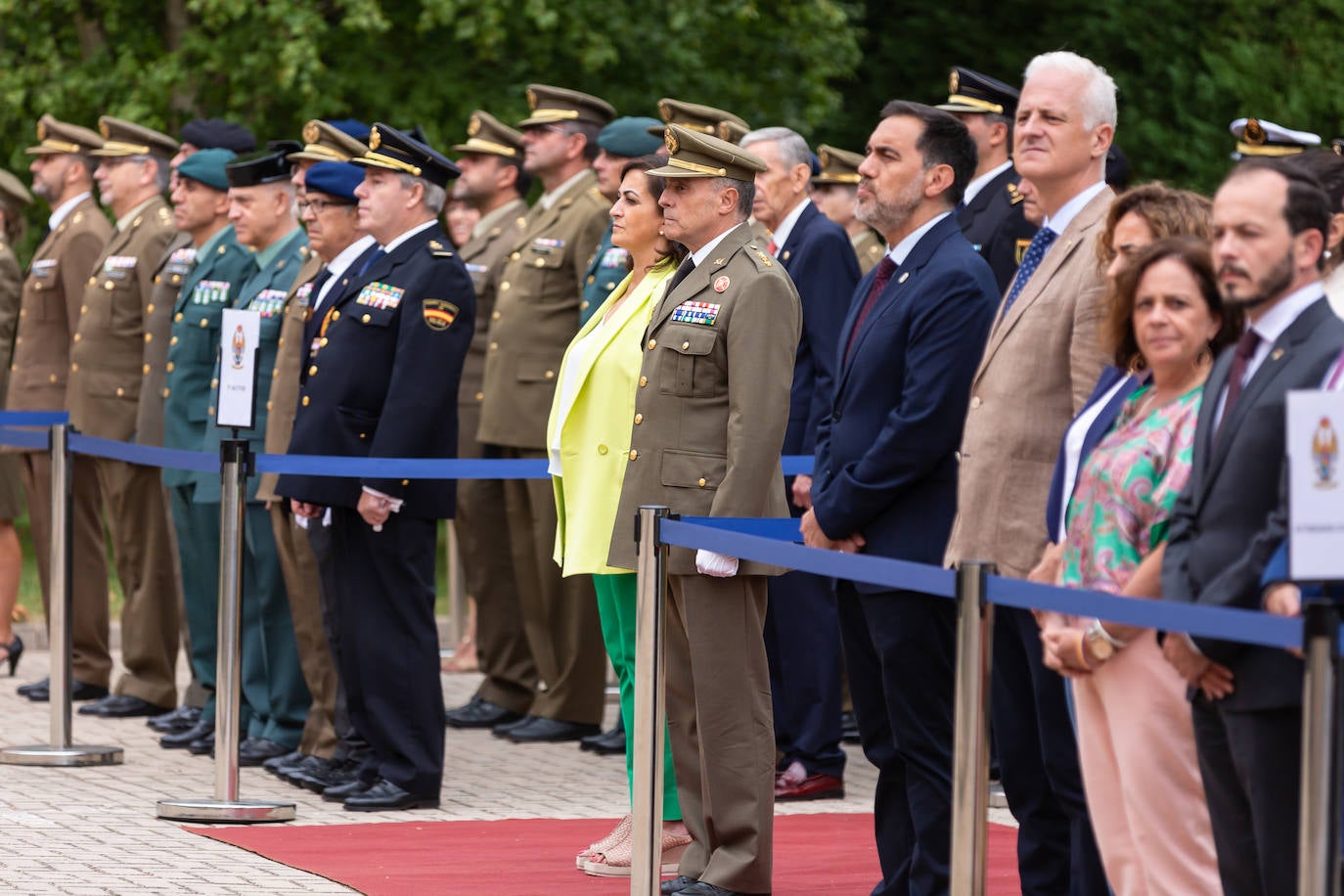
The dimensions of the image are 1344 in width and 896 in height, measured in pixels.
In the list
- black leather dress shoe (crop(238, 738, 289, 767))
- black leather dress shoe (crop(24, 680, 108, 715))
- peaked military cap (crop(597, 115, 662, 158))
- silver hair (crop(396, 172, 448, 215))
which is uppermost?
peaked military cap (crop(597, 115, 662, 158))

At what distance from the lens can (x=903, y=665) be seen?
19.1 feet

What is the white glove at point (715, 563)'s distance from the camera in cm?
614

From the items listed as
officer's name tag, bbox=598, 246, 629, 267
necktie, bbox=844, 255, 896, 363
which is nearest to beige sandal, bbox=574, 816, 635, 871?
necktie, bbox=844, 255, 896, 363

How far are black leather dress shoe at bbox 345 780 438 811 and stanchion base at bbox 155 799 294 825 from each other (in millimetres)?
324

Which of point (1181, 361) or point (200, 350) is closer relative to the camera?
point (1181, 361)

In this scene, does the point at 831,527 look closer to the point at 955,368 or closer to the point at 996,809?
the point at 955,368

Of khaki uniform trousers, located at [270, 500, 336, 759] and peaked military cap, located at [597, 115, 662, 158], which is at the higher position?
peaked military cap, located at [597, 115, 662, 158]

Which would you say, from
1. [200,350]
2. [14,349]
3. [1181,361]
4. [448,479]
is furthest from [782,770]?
[14,349]

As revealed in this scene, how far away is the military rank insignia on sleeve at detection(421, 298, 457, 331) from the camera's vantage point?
7941mm

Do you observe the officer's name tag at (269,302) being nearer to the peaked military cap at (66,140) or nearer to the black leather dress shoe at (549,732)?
the black leather dress shoe at (549,732)

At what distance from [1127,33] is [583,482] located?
14485 mm

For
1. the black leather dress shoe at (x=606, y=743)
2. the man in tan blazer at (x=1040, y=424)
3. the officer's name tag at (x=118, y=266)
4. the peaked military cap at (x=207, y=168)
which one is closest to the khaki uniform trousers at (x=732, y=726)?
the man in tan blazer at (x=1040, y=424)

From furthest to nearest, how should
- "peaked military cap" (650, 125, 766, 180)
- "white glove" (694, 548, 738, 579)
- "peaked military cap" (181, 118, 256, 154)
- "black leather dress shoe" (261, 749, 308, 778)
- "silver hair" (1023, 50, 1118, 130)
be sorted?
"peaked military cap" (181, 118, 256, 154), "black leather dress shoe" (261, 749, 308, 778), "peaked military cap" (650, 125, 766, 180), "white glove" (694, 548, 738, 579), "silver hair" (1023, 50, 1118, 130)

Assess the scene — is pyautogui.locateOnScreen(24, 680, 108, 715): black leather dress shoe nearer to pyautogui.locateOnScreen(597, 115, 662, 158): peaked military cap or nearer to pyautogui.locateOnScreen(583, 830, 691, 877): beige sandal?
pyautogui.locateOnScreen(597, 115, 662, 158): peaked military cap
